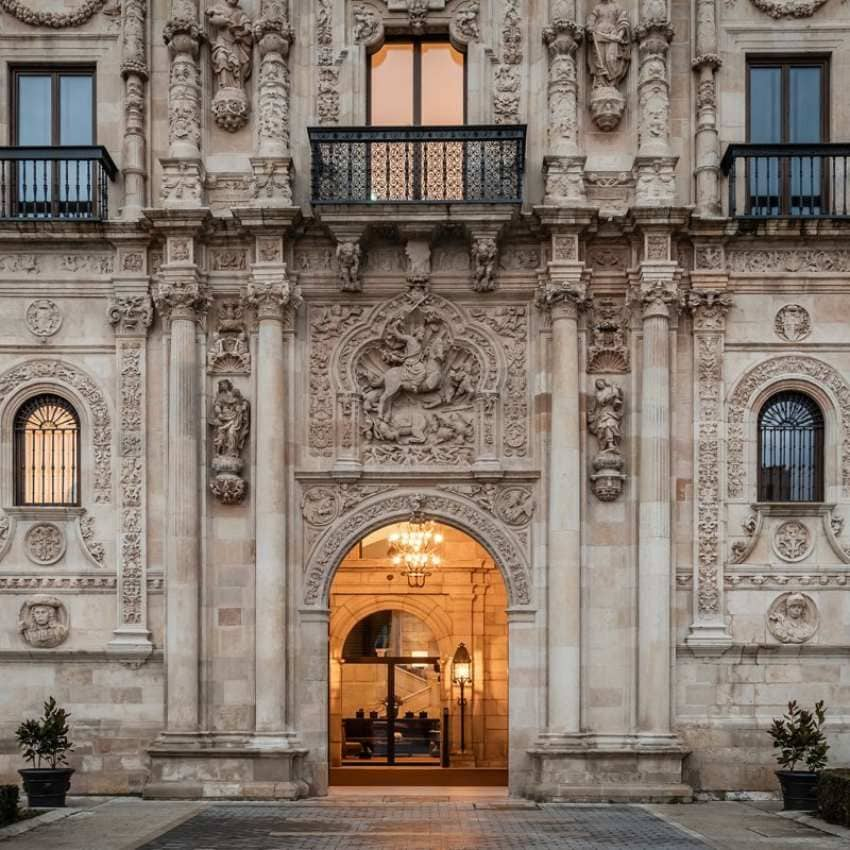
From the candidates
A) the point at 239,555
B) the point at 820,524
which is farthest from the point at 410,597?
the point at 820,524

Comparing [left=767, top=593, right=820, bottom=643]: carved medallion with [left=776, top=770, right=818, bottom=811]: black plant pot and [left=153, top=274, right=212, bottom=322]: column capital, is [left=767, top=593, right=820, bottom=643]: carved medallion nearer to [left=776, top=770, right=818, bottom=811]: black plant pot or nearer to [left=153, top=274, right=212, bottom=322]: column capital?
[left=776, top=770, right=818, bottom=811]: black plant pot

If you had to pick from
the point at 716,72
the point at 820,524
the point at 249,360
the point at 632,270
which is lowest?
the point at 820,524

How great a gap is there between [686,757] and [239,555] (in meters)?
7.77

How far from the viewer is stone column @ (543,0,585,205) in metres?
23.1

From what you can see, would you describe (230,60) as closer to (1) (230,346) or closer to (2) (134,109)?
(2) (134,109)

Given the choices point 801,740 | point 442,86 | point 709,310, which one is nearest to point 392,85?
point 442,86

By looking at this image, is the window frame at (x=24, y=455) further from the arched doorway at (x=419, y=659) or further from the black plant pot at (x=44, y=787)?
the arched doorway at (x=419, y=659)

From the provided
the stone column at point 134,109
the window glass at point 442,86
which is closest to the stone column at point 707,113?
the window glass at point 442,86

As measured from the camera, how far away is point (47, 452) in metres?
23.6

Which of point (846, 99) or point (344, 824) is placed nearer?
point (344, 824)

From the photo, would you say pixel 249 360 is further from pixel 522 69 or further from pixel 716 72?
pixel 716 72

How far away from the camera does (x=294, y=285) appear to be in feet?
76.4

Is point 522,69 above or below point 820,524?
above

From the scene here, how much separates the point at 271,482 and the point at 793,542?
845 centimetres
